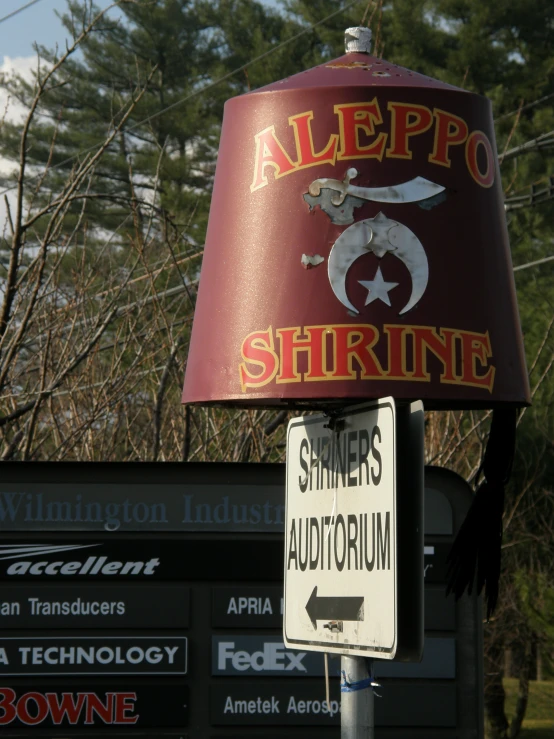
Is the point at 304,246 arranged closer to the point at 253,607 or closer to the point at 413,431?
the point at 413,431

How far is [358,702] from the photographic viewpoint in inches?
98.1

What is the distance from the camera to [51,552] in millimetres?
5102

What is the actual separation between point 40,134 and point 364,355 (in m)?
27.7

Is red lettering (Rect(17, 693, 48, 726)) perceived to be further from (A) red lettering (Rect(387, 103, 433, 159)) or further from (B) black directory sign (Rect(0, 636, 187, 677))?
(A) red lettering (Rect(387, 103, 433, 159))

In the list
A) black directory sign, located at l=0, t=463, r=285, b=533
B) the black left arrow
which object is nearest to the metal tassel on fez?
the black left arrow

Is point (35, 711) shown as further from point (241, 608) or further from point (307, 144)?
point (307, 144)

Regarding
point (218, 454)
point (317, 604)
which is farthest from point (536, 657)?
point (317, 604)

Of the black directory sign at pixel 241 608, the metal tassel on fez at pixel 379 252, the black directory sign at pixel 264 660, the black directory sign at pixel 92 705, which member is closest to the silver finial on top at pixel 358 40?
the metal tassel on fez at pixel 379 252

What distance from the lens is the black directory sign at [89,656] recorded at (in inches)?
199

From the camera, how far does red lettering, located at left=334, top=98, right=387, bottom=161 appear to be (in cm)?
257

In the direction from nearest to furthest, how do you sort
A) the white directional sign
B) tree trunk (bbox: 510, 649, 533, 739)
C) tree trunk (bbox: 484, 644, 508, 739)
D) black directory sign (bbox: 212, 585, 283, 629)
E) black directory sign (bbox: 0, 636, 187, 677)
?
the white directional sign < black directory sign (bbox: 0, 636, 187, 677) < black directory sign (bbox: 212, 585, 283, 629) < tree trunk (bbox: 510, 649, 533, 739) < tree trunk (bbox: 484, 644, 508, 739)

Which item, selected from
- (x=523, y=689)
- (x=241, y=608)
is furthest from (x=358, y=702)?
(x=523, y=689)

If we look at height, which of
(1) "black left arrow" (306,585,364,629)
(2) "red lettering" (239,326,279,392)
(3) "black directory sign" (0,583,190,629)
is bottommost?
(1) "black left arrow" (306,585,364,629)

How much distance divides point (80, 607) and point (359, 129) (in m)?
3.15
